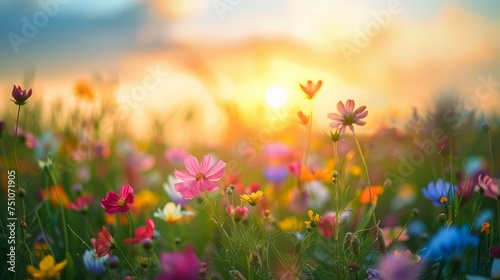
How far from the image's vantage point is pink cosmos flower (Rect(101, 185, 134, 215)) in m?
1.06

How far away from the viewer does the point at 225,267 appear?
1329 mm

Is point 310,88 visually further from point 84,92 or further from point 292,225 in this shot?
point 84,92

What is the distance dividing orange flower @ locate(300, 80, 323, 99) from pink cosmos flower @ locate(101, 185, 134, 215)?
41 centimetres

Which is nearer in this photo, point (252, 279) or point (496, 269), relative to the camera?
point (496, 269)

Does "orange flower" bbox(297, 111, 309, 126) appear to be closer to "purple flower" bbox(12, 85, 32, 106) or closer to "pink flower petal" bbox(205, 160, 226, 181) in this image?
"pink flower petal" bbox(205, 160, 226, 181)

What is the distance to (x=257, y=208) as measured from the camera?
1.77 metres

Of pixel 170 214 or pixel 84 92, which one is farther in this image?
pixel 84 92

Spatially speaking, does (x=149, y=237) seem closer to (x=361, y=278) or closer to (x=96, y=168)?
(x=361, y=278)

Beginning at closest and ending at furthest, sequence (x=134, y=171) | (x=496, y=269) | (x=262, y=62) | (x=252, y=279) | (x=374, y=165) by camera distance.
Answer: (x=496, y=269) → (x=252, y=279) → (x=262, y=62) → (x=134, y=171) → (x=374, y=165)

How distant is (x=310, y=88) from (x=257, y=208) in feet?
2.34

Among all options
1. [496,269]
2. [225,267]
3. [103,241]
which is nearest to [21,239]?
[103,241]

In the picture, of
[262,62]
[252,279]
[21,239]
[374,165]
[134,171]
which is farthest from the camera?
[374,165]

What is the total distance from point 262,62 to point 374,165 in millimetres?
825

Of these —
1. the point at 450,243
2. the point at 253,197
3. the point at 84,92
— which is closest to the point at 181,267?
the point at 253,197
